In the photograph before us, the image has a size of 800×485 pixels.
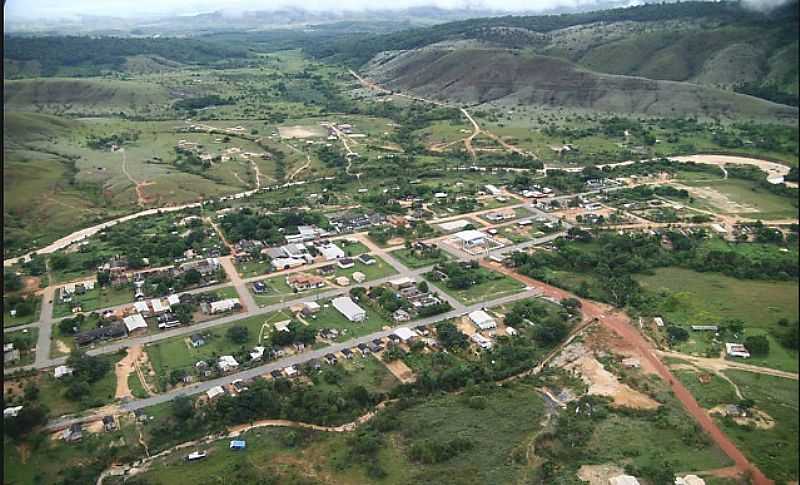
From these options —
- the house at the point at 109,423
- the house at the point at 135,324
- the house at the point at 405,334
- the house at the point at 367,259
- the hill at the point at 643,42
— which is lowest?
the house at the point at 367,259

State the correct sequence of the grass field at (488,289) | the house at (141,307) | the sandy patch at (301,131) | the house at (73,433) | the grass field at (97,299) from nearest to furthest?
1. the house at (73,433)
2. the house at (141,307)
3. the grass field at (97,299)
4. the grass field at (488,289)
5. the sandy patch at (301,131)

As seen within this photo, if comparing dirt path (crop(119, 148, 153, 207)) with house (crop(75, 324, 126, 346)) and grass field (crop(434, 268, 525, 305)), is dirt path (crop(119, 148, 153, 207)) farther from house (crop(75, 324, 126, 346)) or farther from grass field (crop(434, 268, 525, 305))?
grass field (crop(434, 268, 525, 305))

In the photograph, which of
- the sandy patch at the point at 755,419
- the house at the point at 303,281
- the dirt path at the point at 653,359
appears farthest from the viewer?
the house at the point at 303,281

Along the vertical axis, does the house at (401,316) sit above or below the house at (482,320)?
below

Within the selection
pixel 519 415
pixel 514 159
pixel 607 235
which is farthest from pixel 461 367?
pixel 514 159

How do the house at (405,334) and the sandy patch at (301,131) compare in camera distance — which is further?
the sandy patch at (301,131)

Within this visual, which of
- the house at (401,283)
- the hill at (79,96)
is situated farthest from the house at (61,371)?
the hill at (79,96)

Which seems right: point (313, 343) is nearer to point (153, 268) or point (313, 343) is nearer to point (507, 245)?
point (153, 268)

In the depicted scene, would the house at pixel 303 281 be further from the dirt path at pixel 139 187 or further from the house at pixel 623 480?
the dirt path at pixel 139 187
